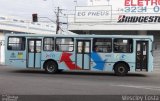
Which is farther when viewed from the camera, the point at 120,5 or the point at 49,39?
the point at 120,5

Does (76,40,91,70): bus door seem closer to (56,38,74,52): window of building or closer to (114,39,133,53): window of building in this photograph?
(56,38,74,52): window of building

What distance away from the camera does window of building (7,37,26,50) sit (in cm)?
2841

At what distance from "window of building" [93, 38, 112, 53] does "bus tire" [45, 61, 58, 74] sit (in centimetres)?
286

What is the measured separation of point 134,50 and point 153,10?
12604 mm

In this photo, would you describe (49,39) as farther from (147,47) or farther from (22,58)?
(147,47)

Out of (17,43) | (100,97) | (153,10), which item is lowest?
(100,97)

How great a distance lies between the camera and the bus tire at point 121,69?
2695 centimetres

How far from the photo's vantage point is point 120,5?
3969 centimetres

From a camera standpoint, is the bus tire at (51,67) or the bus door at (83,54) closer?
the bus door at (83,54)

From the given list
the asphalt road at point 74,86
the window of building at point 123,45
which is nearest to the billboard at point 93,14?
the window of building at point 123,45

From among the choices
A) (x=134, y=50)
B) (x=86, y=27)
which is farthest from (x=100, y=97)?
(x=86, y=27)

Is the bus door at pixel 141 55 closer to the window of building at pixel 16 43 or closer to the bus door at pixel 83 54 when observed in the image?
the bus door at pixel 83 54

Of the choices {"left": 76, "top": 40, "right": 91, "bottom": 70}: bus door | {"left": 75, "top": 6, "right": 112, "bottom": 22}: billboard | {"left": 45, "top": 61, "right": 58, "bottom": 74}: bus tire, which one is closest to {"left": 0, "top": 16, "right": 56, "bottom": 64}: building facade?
{"left": 75, "top": 6, "right": 112, "bottom": 22}: billboard

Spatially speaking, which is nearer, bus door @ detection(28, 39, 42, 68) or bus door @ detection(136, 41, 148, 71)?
bus door @ detection(136, 41, 148, 71)
